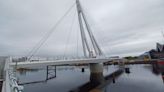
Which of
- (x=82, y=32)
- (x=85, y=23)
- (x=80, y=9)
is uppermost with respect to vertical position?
(x=80, y=9)

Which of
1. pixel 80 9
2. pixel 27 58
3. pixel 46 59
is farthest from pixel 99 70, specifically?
pixel 27 58

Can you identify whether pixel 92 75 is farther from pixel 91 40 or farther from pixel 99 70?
pixel 91 40

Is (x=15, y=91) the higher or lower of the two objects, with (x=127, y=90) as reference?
higher

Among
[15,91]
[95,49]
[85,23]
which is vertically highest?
[85,23]

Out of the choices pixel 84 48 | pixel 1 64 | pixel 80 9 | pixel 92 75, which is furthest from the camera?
pixel 92 75

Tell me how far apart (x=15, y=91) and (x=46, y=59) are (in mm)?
22495

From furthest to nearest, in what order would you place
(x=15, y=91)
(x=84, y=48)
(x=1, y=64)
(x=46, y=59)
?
(x=84, y=48), (x=46, y=59), (x=1, y=64), (x=15, y=91)

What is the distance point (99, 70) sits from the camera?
4194 cm

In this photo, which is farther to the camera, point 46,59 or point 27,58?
point 46,59

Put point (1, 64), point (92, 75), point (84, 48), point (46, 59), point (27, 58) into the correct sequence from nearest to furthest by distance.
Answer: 1. point (1, 64)
2. point (27, 58)
3. point (46, 59)
4. point (84, 48)
5. point (92, 75)

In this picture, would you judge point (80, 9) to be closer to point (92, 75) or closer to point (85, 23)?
point (85, 23)

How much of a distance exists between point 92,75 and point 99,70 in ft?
7.54

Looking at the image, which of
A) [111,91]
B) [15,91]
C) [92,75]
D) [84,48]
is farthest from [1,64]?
[92,75]

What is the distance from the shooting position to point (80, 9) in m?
37.8
